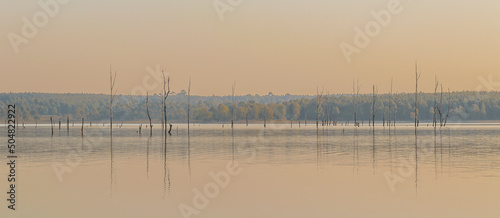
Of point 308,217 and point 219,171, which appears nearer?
point 308,217

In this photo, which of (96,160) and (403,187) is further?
(96,160)

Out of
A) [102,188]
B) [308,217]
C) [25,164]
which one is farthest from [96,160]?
[308,217]

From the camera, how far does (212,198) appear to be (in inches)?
810

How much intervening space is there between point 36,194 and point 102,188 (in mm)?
2288

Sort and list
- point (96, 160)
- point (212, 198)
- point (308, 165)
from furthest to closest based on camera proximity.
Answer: point (96, 160)
point (308, 165)
point (212, 198)

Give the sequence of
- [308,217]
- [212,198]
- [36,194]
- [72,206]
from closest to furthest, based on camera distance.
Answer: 1. [308,217]
2. [72,206]
3. [212,198]
4. [36,194]

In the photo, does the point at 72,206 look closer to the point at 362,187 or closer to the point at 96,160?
the point at 362,187

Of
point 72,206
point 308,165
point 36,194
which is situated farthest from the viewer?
point 308,165

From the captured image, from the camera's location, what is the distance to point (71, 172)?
29062mm

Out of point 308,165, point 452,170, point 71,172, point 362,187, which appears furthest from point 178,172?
point 452,170

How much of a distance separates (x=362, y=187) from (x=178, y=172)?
9006 mm

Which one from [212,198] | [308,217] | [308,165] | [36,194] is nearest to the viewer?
[308,217]

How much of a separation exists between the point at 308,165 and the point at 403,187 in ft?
31.1

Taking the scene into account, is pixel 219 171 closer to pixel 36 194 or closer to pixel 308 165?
pixel 308 165
